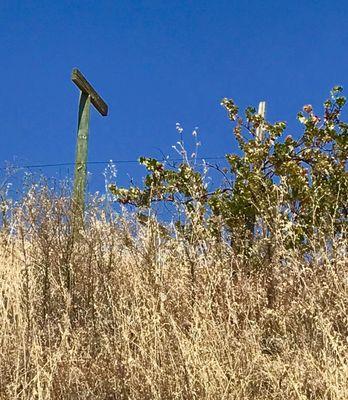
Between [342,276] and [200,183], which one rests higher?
→ [200,183]

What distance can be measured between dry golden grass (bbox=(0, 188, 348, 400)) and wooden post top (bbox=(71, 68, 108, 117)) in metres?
1.44

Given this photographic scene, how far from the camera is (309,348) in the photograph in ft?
11.8

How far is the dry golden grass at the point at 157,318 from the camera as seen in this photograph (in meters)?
3.17

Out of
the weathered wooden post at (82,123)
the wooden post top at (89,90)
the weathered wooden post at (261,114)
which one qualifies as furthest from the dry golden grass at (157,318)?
the weathered wooden post at (261,114)

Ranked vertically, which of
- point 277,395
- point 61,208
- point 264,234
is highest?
point 61,208

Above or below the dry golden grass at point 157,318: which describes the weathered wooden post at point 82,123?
above

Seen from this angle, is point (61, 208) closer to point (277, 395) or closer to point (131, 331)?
point (131, 331)

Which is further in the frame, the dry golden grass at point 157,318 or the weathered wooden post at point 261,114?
the weathered wooden post at point 261,114

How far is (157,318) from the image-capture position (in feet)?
11.6

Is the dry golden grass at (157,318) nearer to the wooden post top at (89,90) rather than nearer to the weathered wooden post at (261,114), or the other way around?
the wooden post top at (89,90)

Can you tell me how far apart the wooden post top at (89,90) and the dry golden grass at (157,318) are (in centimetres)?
144

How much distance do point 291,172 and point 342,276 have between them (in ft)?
6.53

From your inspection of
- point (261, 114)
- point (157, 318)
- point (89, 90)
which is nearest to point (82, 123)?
point (89, 90)

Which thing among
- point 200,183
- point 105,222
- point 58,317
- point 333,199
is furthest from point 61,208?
point 333,199
